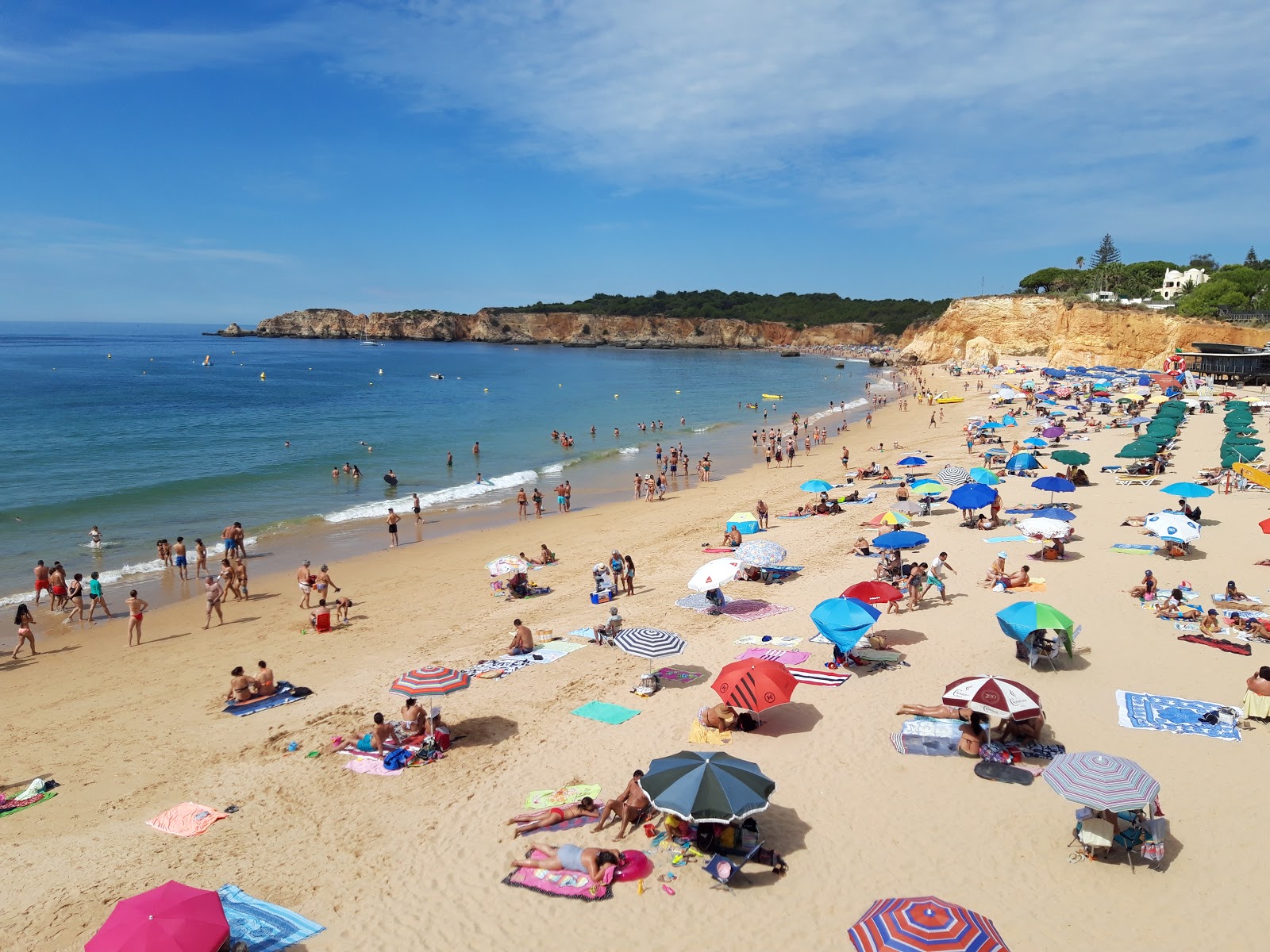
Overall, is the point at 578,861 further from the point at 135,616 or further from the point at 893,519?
the point at 893,519

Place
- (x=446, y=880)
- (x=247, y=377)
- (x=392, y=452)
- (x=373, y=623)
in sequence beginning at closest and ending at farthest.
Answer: (x=446, y=880) < (x=373, y=623) < (x=392, y=452) < (x=247, y=377)

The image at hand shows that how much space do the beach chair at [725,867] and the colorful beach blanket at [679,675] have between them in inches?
156

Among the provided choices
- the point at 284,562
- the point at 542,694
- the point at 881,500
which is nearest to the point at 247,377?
the point at 284,562

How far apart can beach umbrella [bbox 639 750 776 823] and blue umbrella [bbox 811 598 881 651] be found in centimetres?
389

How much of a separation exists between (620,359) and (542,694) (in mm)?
114624

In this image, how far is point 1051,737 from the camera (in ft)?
29.2

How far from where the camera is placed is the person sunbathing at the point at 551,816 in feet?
26.0

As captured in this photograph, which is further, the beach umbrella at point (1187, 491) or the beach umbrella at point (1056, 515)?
the beach umbrella at point (1187, 491)

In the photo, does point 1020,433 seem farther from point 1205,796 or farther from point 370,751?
point 370,751

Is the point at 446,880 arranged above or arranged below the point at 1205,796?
below

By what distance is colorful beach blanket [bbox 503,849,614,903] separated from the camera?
6.93 metres

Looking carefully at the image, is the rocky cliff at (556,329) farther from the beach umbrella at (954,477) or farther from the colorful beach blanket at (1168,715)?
the colorful beach blanket at (1168,715)

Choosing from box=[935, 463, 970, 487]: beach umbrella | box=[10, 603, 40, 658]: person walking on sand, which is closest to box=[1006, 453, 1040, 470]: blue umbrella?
box=[935, 463, 970, 487]: beach umbrella

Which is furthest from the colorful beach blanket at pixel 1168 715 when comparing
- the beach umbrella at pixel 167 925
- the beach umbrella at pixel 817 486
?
the beach umbrella at pixel 817 486
